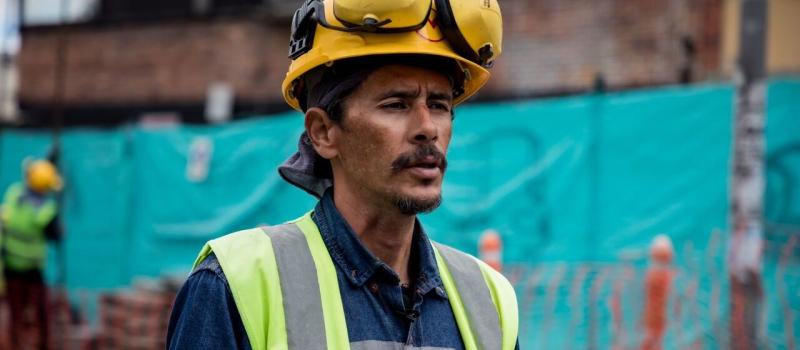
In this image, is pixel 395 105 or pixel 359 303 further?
pixel 395 105

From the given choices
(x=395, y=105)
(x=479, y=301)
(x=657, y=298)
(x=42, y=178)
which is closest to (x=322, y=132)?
(x=395, y=105)

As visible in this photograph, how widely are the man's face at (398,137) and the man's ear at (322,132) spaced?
7 cm

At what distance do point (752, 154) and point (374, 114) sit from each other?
168 inches

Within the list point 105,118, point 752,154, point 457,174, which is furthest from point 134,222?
point 752,154

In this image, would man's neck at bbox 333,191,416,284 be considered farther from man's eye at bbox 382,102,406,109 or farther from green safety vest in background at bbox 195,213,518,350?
man's eye at bbox 382,102,406,109

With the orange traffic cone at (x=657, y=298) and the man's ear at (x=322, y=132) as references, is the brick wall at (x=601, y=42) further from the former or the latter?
the man's ear at (x=322, y=132)

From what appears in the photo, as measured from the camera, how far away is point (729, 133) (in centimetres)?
764

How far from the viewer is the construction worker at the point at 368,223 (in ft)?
6.92

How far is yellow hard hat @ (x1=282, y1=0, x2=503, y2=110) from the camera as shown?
89.3 inches

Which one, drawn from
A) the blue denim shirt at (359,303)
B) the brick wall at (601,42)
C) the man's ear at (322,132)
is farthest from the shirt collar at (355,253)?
the brick wall at (601,42)

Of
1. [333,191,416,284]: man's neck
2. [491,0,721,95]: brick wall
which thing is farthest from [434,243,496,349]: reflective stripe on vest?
[491,0,721,95]: brick wall

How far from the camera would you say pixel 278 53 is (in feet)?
49.2

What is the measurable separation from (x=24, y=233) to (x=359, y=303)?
9347 mm

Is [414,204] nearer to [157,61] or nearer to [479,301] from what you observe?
[479,301]
